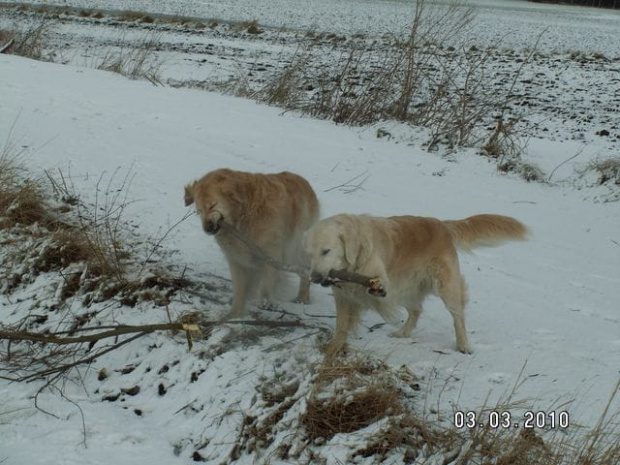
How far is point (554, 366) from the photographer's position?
4.42 metres

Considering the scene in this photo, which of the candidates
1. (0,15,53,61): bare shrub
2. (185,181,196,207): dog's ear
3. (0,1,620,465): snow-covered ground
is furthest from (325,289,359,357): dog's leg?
(0,15,53,61): bare shrub

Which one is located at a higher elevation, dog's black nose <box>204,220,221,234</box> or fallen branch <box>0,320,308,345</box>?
dog's black nose <box>204,220,221,234</box>

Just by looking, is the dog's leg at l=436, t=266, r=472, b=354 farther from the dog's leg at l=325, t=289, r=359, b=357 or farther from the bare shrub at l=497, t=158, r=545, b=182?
the bare shrub at l=497, t=158, r=545, b=182

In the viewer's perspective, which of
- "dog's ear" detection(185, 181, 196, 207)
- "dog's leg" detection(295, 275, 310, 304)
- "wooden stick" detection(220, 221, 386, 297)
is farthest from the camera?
"dog's leg" detection(295, 275, 310, 304)

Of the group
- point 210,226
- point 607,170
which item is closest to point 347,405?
point 210,226

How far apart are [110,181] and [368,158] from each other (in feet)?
11.7

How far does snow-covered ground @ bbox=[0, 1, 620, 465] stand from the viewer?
4117 millimetres

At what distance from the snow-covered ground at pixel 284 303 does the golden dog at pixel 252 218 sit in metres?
0.31

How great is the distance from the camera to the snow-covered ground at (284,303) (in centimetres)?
412

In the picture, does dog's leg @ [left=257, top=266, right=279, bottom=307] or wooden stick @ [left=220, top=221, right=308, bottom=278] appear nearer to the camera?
wooden stick @ [left=220, top=221, right=308, bottom=278]

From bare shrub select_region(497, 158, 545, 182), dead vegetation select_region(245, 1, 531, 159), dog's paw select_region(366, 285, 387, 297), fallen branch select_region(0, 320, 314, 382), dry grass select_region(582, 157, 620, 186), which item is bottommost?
fallen branch select_region(0, 320, 314, 382)

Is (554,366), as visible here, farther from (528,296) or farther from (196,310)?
(196,310)

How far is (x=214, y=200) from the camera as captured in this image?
472 cm

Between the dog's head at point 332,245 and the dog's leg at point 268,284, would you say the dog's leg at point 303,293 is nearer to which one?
the dog's leg at point 268,284
